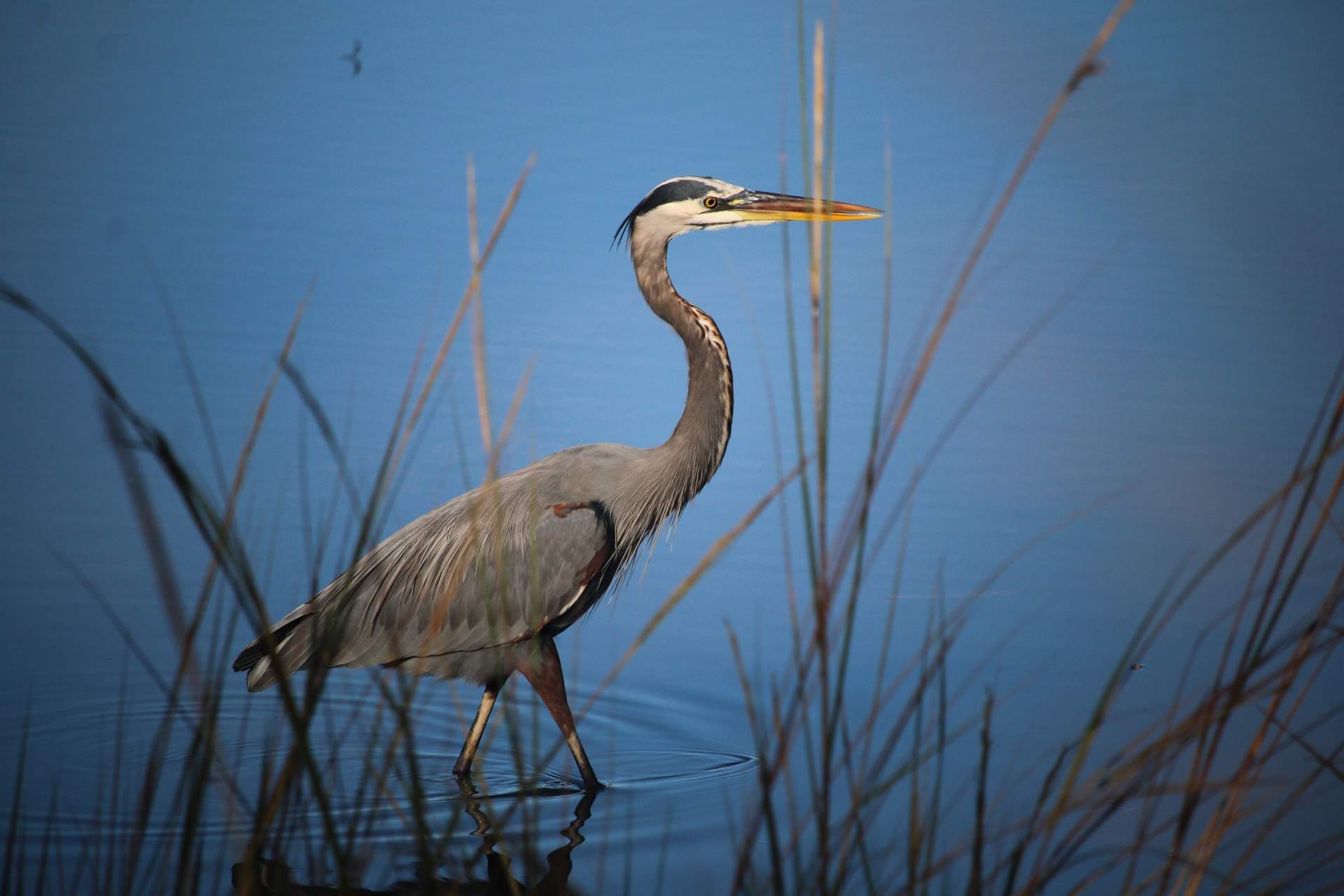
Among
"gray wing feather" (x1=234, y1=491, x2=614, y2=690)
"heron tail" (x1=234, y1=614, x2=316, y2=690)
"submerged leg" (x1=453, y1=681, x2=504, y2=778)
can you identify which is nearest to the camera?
"heron tail" (x1=234, y1=614, x2=316, y2=690)

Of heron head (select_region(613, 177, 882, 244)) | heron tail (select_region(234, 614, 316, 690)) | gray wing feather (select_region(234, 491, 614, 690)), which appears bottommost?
heron tail (select_region(234, 614, 316, 690))

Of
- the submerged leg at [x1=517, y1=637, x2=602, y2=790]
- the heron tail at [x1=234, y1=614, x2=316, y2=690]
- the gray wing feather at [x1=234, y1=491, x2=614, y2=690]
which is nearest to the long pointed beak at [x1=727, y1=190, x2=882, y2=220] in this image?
the gray wing feather at [x1=234, y1=491, x2=614, y2=690]

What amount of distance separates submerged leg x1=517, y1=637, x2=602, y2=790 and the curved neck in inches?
18.8

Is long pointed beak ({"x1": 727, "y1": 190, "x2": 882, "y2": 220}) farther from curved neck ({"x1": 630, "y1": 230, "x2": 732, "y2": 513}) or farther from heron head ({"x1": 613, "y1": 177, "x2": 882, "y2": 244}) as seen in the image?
curved neck ({"x1": 630, "y1": 230, "x2": 732, "y2": 513})

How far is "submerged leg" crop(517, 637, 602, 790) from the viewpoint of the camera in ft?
8.90

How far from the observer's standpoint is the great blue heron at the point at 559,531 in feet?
9.34

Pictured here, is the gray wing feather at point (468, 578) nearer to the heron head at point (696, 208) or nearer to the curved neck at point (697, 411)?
the curved neck at point (697, 411)

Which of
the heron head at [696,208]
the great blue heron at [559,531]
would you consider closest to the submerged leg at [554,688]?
the great blue heron at [559,531]

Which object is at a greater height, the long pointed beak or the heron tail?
the long pointed beak

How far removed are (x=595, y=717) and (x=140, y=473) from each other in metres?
Answer: 2.17

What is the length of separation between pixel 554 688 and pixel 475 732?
198 millimetres

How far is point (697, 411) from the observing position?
3031 millimetres

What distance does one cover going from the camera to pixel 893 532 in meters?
4.02

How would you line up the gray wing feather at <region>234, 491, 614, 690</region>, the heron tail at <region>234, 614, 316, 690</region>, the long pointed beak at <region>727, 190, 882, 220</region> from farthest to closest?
the long pointed beak at <region>727, 190, 882, 220</region>
the gray wing feather at <region>234, 491, 614, 690</region>
the heron tail at <region>234, 614, 316, 690</region>
